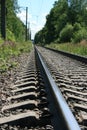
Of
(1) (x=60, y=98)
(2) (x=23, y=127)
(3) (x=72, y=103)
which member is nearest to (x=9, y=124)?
(2) (x=23, y=127)

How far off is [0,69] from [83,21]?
8284 cm

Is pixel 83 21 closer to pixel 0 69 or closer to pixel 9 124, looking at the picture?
pixel 0 69

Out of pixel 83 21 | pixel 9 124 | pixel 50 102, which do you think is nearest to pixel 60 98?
pixel 50 102

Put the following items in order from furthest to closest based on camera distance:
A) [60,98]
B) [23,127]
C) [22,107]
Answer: [22,107]
[60,98]
[23,127]

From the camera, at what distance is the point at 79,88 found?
7.28 metres

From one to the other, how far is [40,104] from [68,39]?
7353 centimetres

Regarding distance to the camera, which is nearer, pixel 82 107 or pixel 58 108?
pixel 58 108

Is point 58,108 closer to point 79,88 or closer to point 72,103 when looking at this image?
point 72,103

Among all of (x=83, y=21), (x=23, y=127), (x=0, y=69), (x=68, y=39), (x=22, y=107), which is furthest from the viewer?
(x=83, y=21)

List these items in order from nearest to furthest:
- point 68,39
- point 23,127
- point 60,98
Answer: point 23,127 < point 60,98 < point 68,39

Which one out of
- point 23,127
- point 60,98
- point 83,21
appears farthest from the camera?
point 83,21

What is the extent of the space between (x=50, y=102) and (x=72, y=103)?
33cm

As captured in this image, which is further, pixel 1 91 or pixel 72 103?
pixel 1 91

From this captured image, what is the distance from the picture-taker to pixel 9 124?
4.32 meters
